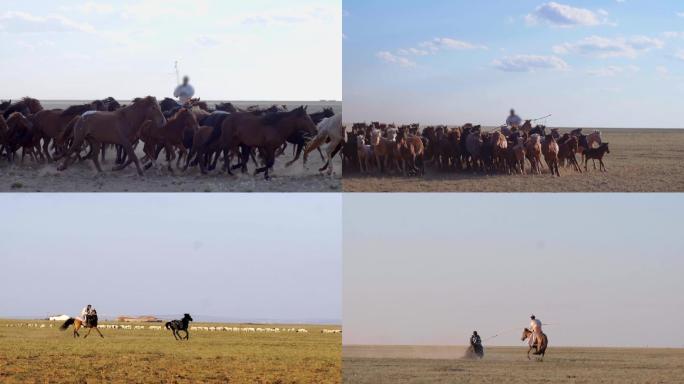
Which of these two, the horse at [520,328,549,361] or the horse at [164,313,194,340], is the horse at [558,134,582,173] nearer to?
the horse at [520,328,549,361]

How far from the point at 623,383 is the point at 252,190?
23.6 ft

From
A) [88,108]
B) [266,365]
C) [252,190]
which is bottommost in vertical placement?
[266,365]

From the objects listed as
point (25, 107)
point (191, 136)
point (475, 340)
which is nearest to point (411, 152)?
point (475, 340)

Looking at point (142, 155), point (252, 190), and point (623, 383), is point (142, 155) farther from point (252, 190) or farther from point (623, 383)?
point (623, 383)

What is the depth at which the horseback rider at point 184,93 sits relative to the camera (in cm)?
2375

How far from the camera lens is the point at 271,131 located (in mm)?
20219

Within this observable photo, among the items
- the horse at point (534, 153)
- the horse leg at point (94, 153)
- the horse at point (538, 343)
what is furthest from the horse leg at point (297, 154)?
the horse at point (538, 343)

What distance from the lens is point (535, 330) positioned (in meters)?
21.1

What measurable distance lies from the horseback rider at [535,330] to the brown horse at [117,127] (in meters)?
7.91

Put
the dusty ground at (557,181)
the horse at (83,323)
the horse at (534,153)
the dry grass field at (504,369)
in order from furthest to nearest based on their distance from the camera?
the horse at (83,323), the horse at (534,153), the dusty ground at (557,181), the dry grass field at (504,369)

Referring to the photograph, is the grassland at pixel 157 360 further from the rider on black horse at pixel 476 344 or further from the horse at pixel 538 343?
the horse at pixel 538 343

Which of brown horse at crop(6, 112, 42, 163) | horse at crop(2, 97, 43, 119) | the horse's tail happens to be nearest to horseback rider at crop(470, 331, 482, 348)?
brown horse at crop(6, 112, 42, 163)

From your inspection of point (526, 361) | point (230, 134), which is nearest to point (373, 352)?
point (526, 361)

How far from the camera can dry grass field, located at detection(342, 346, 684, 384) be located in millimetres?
17953
